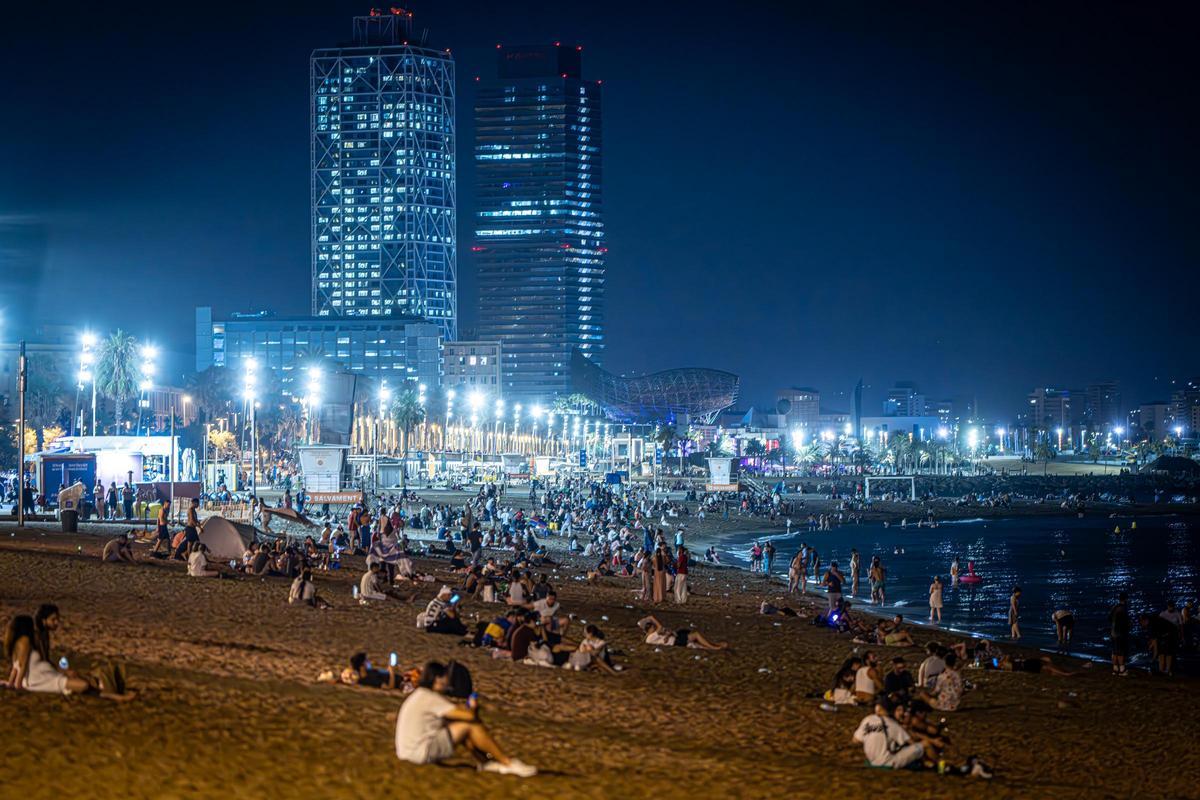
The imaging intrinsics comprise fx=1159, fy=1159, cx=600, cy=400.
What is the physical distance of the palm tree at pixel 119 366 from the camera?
7812 cm

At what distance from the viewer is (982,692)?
16406mm

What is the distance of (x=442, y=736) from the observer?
9.45 m

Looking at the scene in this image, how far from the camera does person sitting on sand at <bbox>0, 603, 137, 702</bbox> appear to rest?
10.4 m

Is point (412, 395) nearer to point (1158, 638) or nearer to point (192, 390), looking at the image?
point (192, 390)

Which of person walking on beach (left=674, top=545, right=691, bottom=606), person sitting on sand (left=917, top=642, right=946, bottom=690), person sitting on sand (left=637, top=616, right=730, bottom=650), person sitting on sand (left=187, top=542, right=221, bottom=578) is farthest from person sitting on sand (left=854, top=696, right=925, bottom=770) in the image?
person sitting on sand (left=187, top=542, right=221, bottom=578)

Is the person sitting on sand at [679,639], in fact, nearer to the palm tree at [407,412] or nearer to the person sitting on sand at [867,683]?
the person sitting on sand at [867,683]

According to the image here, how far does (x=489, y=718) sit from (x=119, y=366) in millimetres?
73476

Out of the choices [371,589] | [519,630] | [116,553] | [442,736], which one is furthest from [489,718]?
[116,553]

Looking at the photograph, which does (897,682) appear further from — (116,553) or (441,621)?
(116,553)

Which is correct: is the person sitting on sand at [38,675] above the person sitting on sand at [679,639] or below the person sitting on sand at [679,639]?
above

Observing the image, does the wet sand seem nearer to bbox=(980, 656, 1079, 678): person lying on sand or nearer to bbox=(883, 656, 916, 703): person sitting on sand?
bbox=(980, 656, 1079, 678): person lying on sand

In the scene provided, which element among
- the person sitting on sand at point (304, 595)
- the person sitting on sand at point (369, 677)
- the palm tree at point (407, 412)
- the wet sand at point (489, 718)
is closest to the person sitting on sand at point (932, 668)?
the wet sand at point (489, 718)

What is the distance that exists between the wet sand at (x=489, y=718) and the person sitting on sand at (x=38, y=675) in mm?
209

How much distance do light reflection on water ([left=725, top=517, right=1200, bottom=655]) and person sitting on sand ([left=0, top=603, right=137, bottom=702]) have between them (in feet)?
62.0
